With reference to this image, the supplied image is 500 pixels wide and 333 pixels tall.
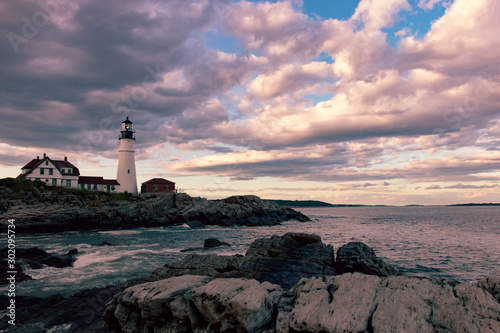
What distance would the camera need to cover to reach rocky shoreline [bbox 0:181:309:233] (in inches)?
1631

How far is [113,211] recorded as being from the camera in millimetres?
50219

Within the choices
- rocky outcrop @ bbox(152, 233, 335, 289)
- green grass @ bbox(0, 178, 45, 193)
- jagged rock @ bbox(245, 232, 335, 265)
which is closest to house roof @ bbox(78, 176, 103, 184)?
green grass @ bbox(0, 178, 45, 193)

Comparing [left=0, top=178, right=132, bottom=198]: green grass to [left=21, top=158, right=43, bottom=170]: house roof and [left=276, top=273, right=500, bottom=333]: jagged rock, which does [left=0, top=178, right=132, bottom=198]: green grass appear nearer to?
[left=21, top=158, right=43, bottom=170]: house roof

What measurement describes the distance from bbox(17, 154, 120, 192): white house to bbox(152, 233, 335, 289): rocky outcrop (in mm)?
67853

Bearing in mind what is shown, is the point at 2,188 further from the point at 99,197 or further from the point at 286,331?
the point at 286,331

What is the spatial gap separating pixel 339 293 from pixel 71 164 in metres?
82.3

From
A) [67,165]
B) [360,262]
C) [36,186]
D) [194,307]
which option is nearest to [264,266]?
[360,262]

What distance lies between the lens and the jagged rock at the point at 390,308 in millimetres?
6012

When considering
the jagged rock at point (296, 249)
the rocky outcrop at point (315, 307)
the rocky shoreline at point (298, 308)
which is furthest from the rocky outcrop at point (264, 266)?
the rocky outcrop at point (315, 307)

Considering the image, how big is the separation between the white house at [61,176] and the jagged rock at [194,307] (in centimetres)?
7242

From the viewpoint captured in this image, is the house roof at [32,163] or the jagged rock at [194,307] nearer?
the jagged rock at [194,307]

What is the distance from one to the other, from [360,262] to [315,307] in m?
8.87

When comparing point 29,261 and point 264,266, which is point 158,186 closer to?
point 29,261

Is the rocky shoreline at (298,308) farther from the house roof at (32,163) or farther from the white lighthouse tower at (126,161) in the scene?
the house roof at (32,163)
